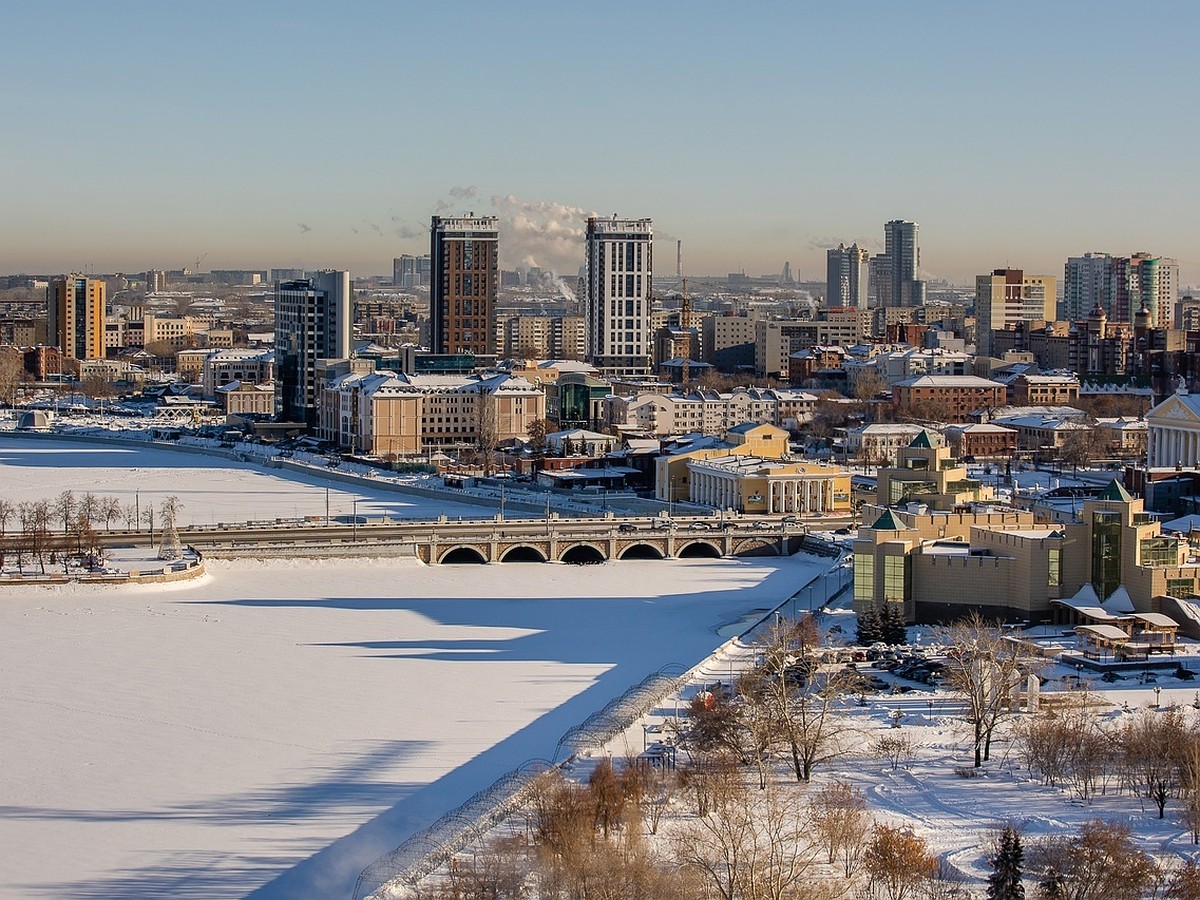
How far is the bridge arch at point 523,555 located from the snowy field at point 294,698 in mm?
967

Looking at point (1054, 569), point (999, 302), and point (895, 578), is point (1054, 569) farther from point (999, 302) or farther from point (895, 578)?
point (999, 302)

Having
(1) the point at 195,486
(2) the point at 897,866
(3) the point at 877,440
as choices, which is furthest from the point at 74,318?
(2) the point at 897,866

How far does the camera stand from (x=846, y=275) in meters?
159

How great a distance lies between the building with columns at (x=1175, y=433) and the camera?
4303 cm

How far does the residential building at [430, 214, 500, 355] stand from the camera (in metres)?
75.6

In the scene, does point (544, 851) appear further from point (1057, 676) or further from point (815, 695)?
point (1057, 676)

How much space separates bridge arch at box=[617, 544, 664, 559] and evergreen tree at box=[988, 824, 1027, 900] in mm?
22360

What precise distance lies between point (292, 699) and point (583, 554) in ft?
48.0

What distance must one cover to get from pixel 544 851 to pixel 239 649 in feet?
38.0

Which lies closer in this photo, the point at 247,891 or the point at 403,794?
the point at 247,891

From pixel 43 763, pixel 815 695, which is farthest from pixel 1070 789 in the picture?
pixel 43 763

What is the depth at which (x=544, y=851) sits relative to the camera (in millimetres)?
15086

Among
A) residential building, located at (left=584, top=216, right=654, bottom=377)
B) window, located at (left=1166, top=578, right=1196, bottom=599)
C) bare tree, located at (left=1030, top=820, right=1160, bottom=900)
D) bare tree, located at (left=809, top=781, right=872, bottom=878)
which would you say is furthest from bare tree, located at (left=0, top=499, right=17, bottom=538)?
residential building, located at (left=584, top=216, right=654, bottom=377)

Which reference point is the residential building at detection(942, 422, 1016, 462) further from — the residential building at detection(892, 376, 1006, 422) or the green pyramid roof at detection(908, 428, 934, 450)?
the green pyramid roof at detection(908, 428, 934, 450)
